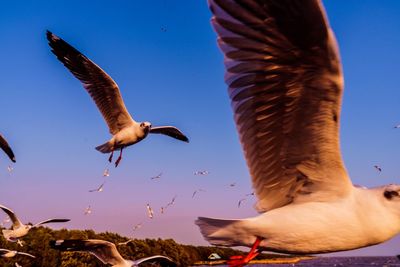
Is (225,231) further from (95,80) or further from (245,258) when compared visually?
(95,80)

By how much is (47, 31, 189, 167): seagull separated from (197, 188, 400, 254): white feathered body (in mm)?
11142

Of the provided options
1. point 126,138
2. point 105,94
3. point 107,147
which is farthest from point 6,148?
point 126,138

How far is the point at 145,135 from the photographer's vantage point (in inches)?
625

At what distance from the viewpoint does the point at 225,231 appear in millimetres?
4586

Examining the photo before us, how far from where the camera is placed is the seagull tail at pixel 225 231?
180 inches

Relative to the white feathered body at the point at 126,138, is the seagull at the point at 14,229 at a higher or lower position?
lower

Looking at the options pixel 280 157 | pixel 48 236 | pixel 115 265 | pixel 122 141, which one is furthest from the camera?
pixel 48 236

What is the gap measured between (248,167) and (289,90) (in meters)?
0.88

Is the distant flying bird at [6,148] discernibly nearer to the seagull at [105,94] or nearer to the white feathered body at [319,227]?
the seagull at [105,94]

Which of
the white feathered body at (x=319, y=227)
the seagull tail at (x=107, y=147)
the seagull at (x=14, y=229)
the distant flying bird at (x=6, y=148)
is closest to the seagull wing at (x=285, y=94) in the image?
the white feathered body at (x=319, y=227)

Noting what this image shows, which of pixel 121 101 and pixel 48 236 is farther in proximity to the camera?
pixel 48 236

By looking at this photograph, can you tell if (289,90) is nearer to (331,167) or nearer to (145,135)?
(331,167)

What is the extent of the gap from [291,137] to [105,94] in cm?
1156

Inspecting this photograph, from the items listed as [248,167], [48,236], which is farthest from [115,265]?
[48,236]
